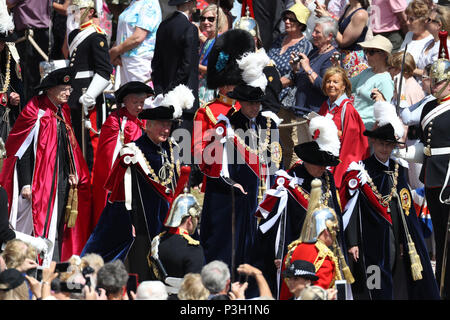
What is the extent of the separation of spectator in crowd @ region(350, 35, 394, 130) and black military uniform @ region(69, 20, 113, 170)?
2676 mm

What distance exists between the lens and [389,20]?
1421 cm

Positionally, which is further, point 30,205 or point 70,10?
point 70,10

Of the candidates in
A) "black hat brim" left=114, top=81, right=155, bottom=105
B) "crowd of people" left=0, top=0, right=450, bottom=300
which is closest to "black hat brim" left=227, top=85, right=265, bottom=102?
"crowd of people" left=0, top=0, right=450, bottom=300

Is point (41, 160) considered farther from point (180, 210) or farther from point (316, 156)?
point (316, 156)

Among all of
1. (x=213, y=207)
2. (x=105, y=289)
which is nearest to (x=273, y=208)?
(x=213, y=207)

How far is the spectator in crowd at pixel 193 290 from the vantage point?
8.47 m

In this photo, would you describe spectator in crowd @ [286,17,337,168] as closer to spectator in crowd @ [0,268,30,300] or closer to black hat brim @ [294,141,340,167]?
black hat brim @ [294,141,340,167]

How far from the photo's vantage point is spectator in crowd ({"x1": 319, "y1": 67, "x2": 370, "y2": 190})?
12016 mm

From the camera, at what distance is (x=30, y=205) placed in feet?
39.2

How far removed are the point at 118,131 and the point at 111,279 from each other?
3.72 meters

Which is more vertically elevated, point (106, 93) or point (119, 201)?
point (106, 93)

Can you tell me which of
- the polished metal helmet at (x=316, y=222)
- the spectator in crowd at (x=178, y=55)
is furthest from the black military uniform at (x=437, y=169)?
the spectator in crowd at (x=178, y=55)
